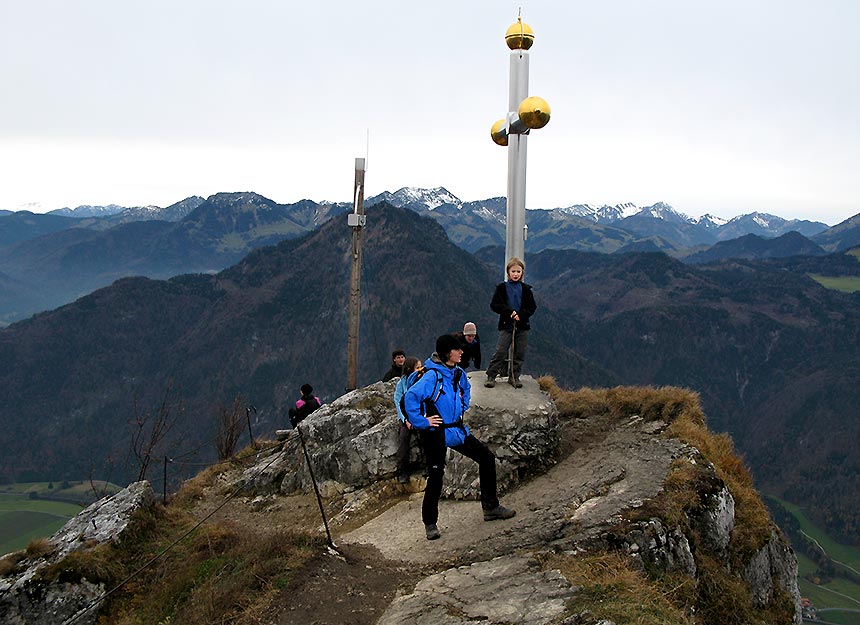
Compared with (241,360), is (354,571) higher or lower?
higher

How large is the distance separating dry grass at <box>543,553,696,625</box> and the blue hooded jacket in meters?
1.88

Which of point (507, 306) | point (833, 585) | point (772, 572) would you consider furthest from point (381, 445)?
point (833, 585)

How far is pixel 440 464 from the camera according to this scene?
26.0 feet

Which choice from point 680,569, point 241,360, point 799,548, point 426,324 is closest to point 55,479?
point 241,360

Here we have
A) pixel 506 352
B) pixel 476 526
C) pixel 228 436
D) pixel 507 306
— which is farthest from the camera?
pixel 228 436

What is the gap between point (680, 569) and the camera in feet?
24.6

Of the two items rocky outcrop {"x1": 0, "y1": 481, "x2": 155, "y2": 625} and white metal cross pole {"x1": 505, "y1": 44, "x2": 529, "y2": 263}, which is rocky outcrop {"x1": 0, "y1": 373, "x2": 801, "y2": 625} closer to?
rocky outcrop {"x1": 0, "y1": 481, "x2": 155, "y2": 625}

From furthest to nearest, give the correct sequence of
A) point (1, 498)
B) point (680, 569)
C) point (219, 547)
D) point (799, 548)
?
point (1, 498) < point (799, 548) < point (219, 547) < point (680, 569)

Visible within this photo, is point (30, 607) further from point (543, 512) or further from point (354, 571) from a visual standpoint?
point (543, 512)

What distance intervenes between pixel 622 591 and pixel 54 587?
29.0 ft

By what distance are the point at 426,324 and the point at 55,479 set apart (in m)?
113

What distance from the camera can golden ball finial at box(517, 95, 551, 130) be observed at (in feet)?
35.9

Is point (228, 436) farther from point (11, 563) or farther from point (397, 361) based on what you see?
point (11, 563)

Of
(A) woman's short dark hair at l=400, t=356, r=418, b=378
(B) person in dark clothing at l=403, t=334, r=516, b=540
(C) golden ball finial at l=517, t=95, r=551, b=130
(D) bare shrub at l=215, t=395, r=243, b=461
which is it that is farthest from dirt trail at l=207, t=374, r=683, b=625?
(D) bare shrub at l=215, t=395, r=243, b=461
